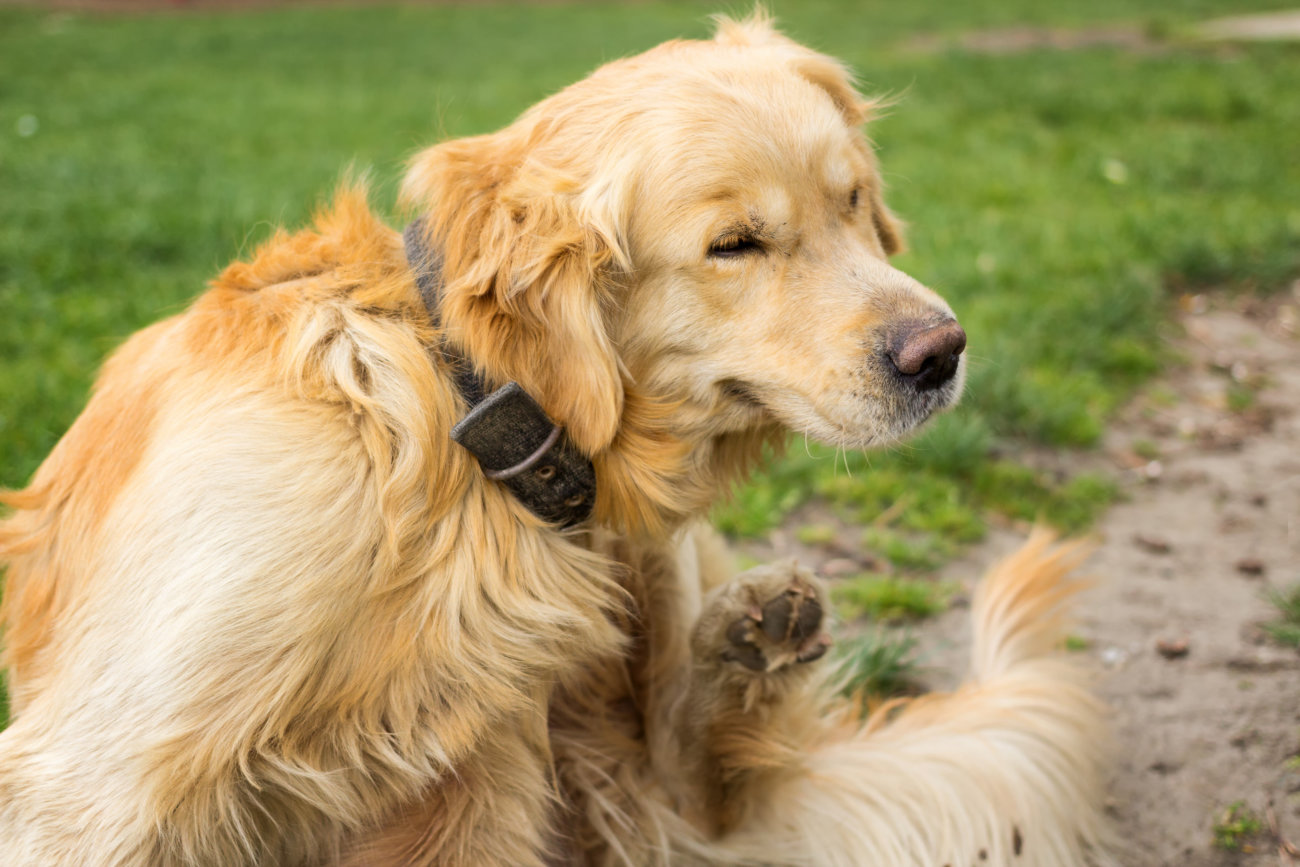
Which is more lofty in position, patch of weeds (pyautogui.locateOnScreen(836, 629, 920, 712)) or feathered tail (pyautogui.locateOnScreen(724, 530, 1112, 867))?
feathered tail (pyautogui.locateOnScreen(724, 530, 1112, 867))

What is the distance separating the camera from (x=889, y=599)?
3.34 meters

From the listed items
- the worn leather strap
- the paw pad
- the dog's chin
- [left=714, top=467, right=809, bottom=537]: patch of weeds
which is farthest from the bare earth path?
the worn leather strap

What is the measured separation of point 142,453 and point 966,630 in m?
2.48

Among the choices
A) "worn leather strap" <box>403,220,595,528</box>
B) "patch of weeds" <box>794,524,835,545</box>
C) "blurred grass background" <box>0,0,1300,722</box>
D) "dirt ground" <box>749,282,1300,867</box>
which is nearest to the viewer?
"worn leather strap" <box>403,220,595,528</box>

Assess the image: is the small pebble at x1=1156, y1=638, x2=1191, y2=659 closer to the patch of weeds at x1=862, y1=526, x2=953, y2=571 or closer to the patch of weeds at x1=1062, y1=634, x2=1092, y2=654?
the patch of weeds at x1=1062, y1=634, x2=1092, y2=654

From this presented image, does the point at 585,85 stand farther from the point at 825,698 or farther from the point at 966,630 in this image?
the point at 966,630

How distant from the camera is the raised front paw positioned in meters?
2.34

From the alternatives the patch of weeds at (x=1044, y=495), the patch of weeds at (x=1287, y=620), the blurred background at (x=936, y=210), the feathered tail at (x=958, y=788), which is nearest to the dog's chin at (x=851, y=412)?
the blurred background at (x=936, y=210)

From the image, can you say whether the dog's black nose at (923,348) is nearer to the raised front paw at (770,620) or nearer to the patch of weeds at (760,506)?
the raised front paw at (770,620)

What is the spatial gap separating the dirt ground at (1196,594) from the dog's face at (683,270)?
123cm

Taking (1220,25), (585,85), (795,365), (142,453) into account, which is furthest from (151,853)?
(1220,25)

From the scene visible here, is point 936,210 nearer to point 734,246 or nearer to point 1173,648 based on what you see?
point 1173,648

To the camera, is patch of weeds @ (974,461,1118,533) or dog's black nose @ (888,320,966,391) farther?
patch of weeds @ (974,461,1118,533)

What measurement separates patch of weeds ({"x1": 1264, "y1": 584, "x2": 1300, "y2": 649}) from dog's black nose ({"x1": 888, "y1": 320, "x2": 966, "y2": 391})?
1.59m
